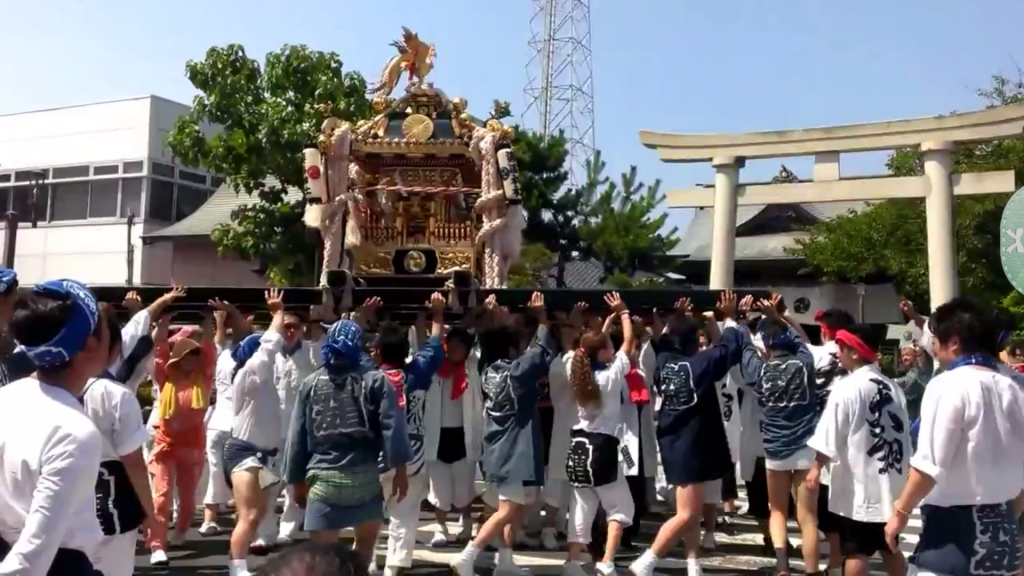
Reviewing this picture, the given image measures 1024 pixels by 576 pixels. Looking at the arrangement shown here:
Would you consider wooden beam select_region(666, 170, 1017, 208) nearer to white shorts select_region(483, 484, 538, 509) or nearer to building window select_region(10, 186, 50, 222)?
white shorts select_region(483, 484, 538, 509)

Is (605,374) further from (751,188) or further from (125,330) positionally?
(751,188)

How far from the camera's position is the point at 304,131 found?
16812mm

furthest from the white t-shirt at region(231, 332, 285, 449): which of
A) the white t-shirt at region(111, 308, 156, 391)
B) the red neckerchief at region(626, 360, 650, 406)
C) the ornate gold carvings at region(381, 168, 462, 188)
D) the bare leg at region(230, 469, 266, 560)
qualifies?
the ornate gold carvings at region(381, 168, 462, 188)

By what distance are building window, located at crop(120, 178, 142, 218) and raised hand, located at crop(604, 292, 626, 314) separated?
24875 millimetres

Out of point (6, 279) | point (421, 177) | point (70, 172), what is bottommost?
point (6, 279)

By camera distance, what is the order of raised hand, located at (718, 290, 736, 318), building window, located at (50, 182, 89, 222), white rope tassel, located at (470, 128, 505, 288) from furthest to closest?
building window, located at (50, 182, 89, 222)
white rope tassel, located at (470, 128, 505, 288)
raised hand, located at (718, 290, 736, 318)

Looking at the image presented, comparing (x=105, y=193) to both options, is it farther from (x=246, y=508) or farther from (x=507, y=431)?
(x=507, y=431)

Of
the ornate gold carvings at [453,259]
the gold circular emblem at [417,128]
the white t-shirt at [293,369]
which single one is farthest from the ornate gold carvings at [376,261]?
the white t-shirt at [293,369]

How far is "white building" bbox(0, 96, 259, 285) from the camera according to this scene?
92.7 ft

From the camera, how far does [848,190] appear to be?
52.5 ft

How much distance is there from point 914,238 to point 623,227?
7.53 metres

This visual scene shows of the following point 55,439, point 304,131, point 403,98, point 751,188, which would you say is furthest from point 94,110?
point 55,439

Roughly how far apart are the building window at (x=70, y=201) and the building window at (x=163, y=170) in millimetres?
2381

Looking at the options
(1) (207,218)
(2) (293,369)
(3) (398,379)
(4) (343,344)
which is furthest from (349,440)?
(1) (207,218)
